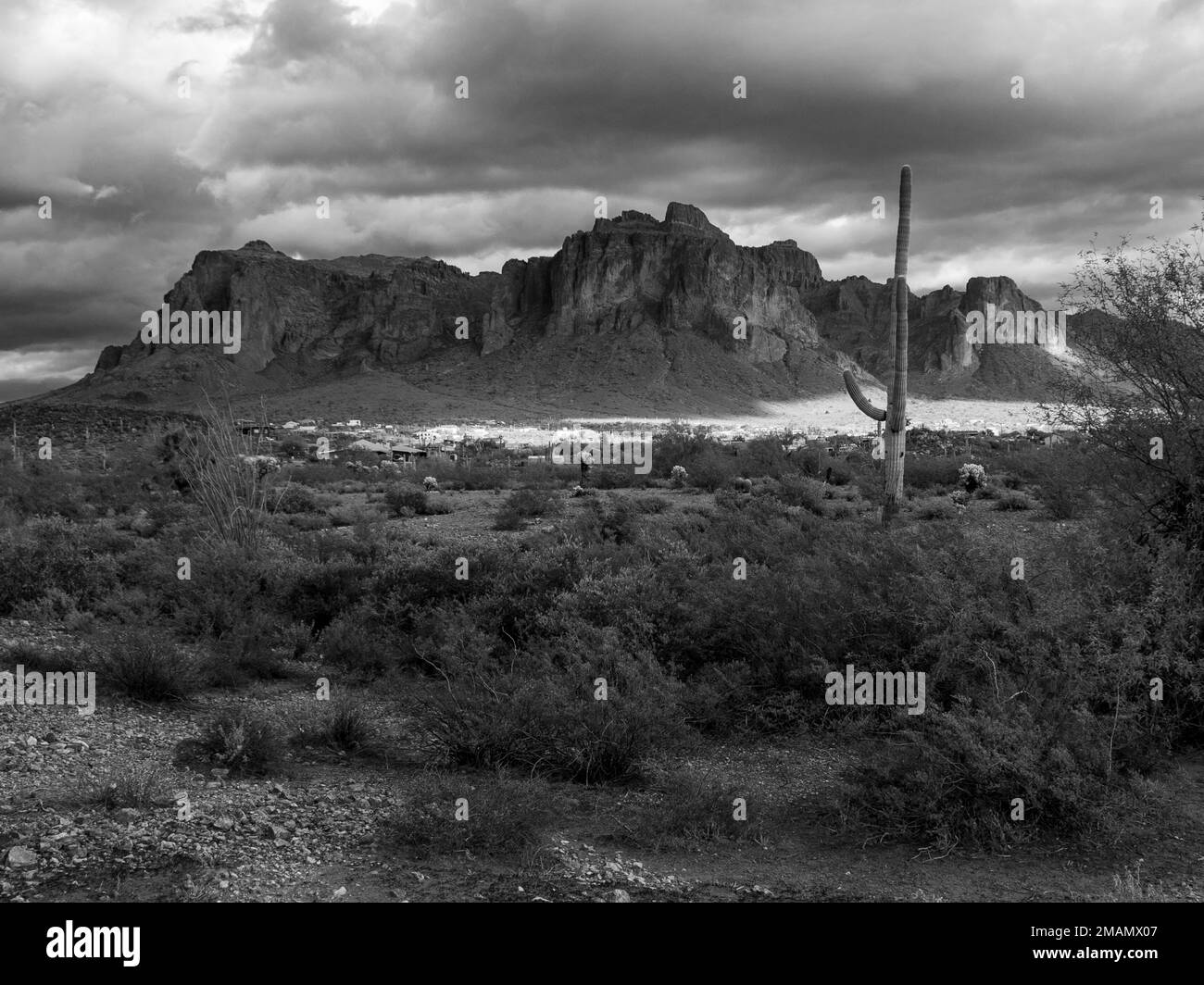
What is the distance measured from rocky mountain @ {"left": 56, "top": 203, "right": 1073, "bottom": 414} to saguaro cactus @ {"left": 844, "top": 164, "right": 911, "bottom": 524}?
3429 inches

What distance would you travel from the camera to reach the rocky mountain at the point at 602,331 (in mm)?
119500

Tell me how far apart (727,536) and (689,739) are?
5.25 meters

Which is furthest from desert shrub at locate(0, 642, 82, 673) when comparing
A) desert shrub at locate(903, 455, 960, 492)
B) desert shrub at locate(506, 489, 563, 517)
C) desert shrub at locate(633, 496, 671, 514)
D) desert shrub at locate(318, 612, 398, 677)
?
desert shrub at locate(903, 455, 960, 492)

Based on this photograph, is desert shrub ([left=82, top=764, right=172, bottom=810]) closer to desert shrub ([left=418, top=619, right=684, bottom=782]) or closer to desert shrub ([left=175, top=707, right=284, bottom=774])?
desert shrub ([left=175, top=707, right=284, bottom=774])

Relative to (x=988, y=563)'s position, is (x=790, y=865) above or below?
below

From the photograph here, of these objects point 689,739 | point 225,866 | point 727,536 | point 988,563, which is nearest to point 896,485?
point 727,536

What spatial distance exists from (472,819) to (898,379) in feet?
42.9

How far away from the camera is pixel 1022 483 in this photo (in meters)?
23.4

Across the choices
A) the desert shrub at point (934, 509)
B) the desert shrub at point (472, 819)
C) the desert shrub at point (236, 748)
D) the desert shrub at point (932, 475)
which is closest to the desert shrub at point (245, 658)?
the desert shrub at point (236, 748)

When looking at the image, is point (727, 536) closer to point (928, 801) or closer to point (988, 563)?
point (988, 563)

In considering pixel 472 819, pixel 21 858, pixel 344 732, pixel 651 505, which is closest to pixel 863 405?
pixel 651 505

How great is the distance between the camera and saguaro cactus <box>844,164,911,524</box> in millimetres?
16172

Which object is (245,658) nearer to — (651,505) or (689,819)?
(689,819)

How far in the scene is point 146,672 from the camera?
836cm
